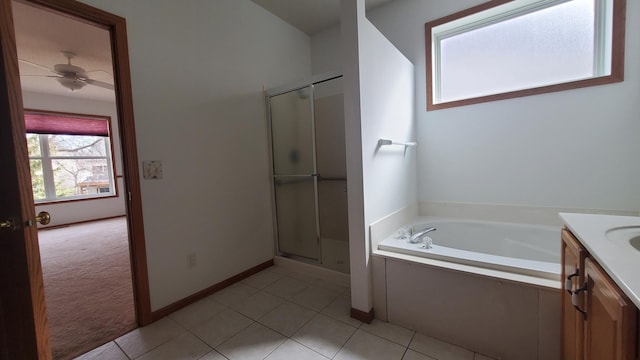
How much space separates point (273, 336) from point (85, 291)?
194cm


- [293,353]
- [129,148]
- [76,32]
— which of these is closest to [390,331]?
[293,353]

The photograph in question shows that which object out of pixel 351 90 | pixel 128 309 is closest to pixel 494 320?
pixel 351 90

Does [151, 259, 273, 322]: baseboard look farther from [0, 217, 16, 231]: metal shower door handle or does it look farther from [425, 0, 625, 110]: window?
[425, 0, 625, 110]: window

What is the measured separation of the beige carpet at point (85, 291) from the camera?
1.62m

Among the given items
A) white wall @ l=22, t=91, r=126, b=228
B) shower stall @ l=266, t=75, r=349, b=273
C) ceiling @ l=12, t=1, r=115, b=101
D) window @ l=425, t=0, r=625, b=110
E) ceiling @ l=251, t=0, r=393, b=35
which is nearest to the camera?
window @ l=425, t=0, r=625, b=110

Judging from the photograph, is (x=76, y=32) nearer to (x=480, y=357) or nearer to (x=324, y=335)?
(x=324, y=335)

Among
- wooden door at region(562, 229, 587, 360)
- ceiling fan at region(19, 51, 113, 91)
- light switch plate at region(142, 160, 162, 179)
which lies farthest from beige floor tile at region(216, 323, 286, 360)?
ceiling fan at region(19, 51, 113, 91)

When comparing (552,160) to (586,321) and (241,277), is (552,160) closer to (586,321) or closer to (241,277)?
A: (586,321)

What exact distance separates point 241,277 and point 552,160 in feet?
9.24

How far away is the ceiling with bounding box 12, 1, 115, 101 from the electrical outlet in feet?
6.19

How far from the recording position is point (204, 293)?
204 centimetres

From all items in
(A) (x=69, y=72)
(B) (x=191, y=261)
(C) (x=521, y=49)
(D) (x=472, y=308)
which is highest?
(A) (x=69, y=72)

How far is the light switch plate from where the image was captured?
1698mm

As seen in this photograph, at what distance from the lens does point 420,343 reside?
1.44 meters
